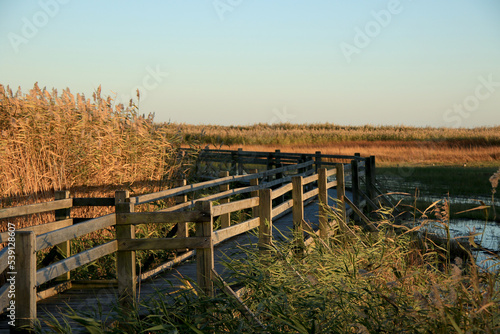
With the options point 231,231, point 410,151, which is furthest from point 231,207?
point 410,151

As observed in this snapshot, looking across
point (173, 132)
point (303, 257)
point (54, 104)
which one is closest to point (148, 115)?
point (173, 132)

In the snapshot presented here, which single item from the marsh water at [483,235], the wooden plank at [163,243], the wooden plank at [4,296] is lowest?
the marsh water at [483,235]

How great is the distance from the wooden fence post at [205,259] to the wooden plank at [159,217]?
0.06m

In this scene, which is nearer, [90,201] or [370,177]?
[90,201]

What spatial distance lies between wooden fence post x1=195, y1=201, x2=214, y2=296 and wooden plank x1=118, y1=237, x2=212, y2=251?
58 mm

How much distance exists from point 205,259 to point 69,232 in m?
1.33

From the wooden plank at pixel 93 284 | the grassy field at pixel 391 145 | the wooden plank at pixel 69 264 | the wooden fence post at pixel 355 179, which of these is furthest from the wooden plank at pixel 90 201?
the grassy field at pixel 391 145

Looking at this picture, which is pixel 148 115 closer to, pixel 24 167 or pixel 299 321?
pixel 24 167

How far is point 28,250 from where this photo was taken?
4098 mm

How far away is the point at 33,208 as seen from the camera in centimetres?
649

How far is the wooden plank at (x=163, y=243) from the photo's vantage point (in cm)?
539

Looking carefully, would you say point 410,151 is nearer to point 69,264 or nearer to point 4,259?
point 69,264

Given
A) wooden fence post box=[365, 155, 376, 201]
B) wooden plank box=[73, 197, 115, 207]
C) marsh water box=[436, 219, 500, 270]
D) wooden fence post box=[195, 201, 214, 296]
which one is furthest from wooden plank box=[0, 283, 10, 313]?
wooden fence post box=[365, 155, 376, 201]

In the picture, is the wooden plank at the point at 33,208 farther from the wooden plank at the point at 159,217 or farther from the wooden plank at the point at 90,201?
the wooden plank at the point at 159,217
